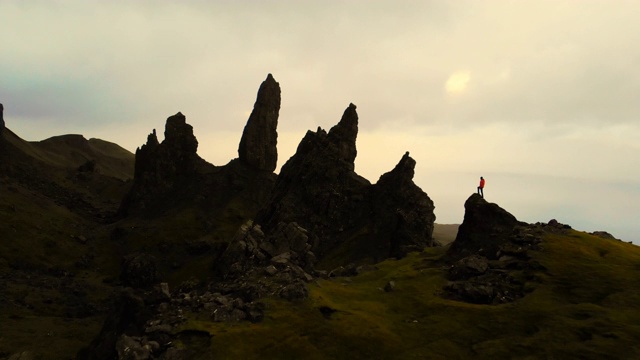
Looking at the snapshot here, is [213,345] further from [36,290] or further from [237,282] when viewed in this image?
[36,290]

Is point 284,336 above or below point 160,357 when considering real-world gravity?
above

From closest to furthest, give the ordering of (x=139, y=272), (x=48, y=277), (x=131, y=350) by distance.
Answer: (x=131, y=350) < (x=48, y=277) < (x=139, y=272)

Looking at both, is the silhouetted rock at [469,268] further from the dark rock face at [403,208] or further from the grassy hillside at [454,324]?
the dark rock face at [403,208]

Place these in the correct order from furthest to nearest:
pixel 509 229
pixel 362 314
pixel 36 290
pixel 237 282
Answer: pixel 36 290, pixel 509 229, pixel 237 282, pixel 362 314

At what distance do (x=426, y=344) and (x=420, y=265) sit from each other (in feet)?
112

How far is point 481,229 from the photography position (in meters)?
84.9

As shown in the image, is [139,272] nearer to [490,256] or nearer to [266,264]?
[266,264]

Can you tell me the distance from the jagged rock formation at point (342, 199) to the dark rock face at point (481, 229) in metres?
49.8

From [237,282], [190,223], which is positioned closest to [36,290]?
[190,223]

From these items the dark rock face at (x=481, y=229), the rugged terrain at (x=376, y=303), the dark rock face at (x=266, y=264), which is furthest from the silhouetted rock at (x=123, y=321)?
the dark rock face at (x=481, y=229)

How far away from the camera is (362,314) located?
57156 millimetres

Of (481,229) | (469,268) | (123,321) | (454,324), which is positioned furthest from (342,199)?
(454,324)

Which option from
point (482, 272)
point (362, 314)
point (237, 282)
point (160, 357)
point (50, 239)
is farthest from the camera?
point (50, 239)

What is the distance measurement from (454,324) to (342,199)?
107346mm
